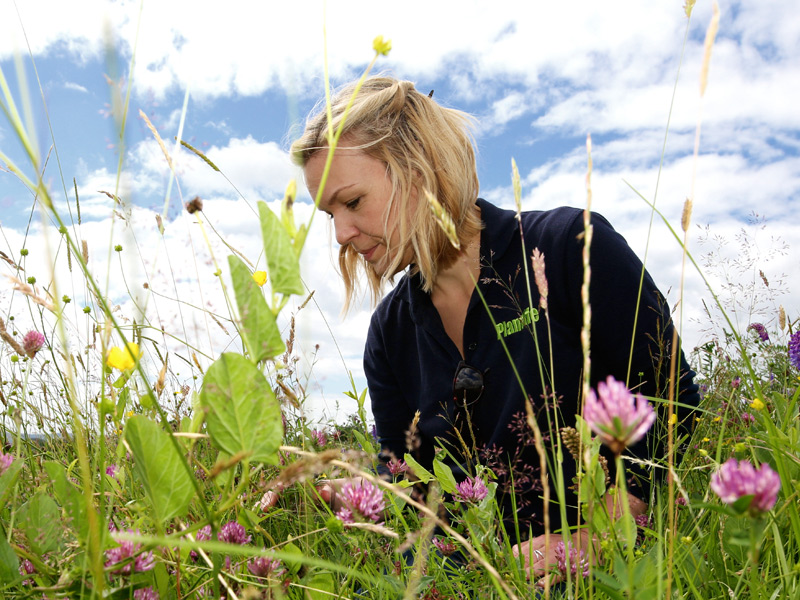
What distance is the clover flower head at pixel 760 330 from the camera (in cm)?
339

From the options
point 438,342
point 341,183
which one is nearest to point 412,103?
point 341,183

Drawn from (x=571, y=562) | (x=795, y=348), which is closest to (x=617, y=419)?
(x=571, y=562)

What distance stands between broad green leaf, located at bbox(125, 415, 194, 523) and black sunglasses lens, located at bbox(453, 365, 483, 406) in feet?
5.51

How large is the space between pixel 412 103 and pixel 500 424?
4.55 feet

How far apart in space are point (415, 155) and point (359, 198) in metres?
0.31

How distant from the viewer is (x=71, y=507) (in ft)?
2.33

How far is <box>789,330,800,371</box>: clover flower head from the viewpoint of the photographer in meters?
2.61

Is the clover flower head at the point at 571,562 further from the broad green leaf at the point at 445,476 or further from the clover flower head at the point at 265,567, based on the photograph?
the clover flower head at the point at 265,567

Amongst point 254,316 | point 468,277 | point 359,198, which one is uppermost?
point 359,198

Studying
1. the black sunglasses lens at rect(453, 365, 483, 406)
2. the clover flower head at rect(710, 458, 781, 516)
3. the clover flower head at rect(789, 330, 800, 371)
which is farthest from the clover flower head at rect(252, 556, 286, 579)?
the clover flower head at rect(789, 330, 800, 371)

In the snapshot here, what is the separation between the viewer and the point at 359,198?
7.60 ft

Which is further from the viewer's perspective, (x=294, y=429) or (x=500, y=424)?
(x=500, y=424)

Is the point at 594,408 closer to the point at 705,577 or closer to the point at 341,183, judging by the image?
the point at 705,577

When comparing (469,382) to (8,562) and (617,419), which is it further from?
(617,419)
